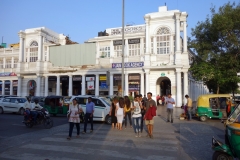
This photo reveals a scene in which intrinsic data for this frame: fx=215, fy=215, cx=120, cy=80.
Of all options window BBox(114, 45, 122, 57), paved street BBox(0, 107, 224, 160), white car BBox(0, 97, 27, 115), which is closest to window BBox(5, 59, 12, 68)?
window BBox(114, 45, 122, 57)

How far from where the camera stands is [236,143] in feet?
15.9

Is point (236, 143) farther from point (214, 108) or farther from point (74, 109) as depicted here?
point (214, 108)

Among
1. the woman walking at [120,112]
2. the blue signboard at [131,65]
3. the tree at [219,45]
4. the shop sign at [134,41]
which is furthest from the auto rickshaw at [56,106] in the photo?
the shop sign at [134,41]

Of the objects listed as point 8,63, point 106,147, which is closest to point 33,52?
point 8,63

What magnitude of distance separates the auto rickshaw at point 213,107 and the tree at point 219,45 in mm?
6354

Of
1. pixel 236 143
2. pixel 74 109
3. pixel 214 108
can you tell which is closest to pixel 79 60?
pixel 214 108

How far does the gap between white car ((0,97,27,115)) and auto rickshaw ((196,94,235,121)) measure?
49.1 ft

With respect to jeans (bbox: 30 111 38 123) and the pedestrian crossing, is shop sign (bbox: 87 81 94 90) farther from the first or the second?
the pedestrian crossing

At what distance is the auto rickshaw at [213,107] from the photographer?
14.3m

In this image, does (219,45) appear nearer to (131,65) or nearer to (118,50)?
(131,65)

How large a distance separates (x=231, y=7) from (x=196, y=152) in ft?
58.0

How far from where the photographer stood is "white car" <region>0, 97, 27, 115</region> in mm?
19248

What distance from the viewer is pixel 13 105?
19.5 meters

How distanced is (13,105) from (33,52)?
20660 millimetres
